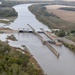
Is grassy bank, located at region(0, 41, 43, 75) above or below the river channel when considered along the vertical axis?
above

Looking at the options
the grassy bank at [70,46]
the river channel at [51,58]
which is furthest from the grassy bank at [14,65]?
the grassy bank at [70,46]

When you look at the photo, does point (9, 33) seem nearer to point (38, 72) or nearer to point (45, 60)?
point (45, 60)

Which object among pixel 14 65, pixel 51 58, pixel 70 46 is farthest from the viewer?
pixel 70 46

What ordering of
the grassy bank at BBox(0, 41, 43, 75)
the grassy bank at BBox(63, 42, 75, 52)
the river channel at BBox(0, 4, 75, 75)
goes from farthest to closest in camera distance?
the grassy bank at BBox(63, 42, 75, 52), the river channel at BBox(0, 4, 75, 75), the grassy bank at BBox(0, 41, 43, 75)

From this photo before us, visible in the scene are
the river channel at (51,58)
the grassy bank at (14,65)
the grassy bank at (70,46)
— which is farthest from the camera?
the grassy bank at (70,46)

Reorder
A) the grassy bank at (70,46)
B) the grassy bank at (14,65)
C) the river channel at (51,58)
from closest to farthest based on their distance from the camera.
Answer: the grassy bank at (14,65) < the river channel at (51,58) < the grassy bank at (70,46)

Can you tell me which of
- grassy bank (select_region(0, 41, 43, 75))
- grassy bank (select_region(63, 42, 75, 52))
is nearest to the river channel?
grassy bank (select_region(63, 42, 75, 52))

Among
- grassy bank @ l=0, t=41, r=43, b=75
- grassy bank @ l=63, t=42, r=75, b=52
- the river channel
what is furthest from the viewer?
grassy bank @ l=63, t=42, r=75, b=52

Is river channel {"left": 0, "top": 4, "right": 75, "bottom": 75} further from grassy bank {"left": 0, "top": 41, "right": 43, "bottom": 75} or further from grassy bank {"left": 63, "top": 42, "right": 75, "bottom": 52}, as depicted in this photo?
grassy bank {"left": 0, "top": 41, "right": 43, "bottom": 75}

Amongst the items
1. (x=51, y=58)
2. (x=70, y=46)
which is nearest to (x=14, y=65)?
(x=51, y=58)

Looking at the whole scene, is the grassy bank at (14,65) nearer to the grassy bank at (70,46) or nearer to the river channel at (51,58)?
the river channel at (51,58)

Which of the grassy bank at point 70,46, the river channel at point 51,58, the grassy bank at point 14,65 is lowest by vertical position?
the grassy bank at point 70,46

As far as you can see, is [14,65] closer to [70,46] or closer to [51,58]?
[51,58]

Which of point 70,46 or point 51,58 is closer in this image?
point 51,58
